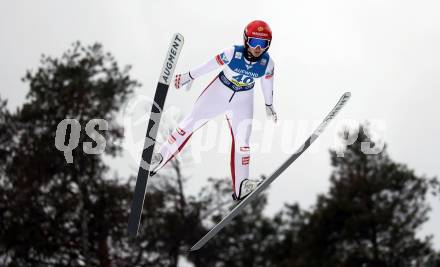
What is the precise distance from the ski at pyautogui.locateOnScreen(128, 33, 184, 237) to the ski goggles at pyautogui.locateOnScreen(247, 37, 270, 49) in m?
0.67

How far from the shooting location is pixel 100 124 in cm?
2025

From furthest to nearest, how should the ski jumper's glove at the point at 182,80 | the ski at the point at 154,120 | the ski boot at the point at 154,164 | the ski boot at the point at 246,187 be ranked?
the ski boot at the point at 246,187, the ski boot at the point at 154,164, the ski jumper's glove at the point at 182,80, the ski at the point at 154,120

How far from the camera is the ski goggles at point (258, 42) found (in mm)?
5762

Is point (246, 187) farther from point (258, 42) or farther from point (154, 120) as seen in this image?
point (258, 42)

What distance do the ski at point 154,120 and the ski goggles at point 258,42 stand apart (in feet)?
2.19

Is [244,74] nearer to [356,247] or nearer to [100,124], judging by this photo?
[100,124]

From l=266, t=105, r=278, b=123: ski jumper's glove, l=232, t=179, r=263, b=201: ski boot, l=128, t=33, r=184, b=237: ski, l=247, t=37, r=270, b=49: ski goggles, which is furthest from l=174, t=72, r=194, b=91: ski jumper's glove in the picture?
l=232, t=179, r=263, b=201: ski boot

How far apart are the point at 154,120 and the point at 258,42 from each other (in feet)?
4.13

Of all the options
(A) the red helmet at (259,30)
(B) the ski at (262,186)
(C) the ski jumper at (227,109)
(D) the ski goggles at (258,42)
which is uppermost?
(A) the red helmet at (259,30)

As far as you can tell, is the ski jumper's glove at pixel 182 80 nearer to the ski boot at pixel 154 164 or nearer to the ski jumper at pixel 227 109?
the ski jumper at pixel 227 109

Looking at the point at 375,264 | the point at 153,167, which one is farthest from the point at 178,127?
the point at 375,264

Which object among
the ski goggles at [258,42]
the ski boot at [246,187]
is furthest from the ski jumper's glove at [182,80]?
the ski boot at [246,187]

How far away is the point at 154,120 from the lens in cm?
587

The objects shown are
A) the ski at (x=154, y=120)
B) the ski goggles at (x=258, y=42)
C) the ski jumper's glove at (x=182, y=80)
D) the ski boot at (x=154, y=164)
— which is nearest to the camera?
the ski at (x=154, y=120)
